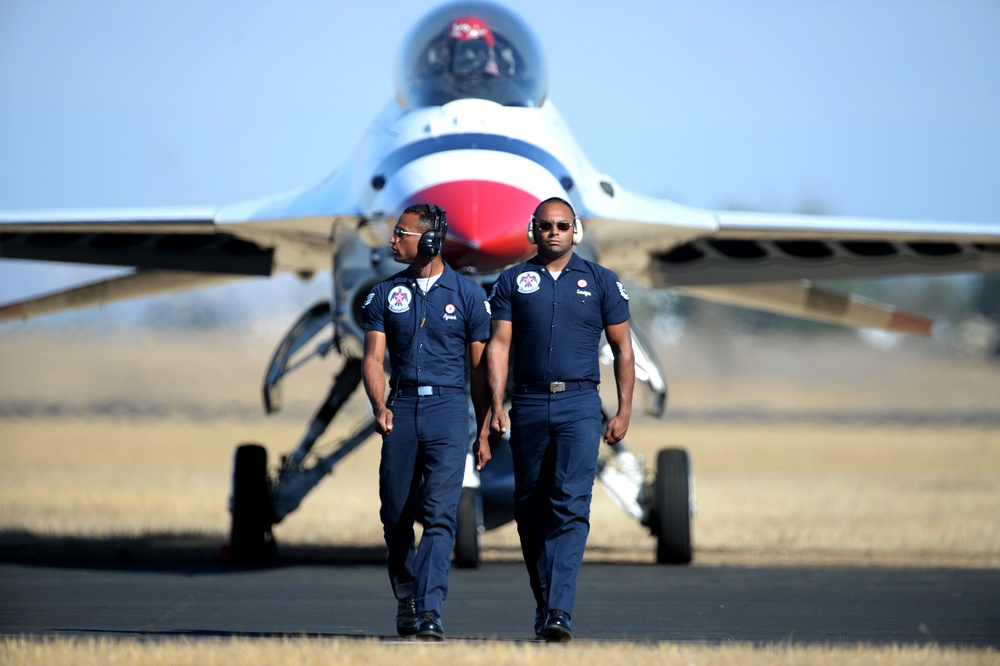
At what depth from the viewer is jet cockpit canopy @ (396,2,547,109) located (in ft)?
38.0

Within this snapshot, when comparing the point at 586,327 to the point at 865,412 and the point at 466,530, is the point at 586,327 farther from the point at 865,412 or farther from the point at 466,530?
the point at 865,412

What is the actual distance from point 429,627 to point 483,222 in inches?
145

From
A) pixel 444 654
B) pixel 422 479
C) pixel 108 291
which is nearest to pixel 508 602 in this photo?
pixel 422 479

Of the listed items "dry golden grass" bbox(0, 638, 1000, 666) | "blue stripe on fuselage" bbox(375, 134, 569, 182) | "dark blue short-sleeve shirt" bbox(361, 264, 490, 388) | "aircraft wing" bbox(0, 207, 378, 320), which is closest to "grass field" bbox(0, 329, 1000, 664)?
"dry golden grass" bbox(0, 638, 1000, 666)

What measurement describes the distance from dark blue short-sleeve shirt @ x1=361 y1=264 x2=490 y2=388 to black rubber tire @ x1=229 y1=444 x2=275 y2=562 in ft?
22.5

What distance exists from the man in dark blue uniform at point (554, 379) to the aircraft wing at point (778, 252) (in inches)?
169

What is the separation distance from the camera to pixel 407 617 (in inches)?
281

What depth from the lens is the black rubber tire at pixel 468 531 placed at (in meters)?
11.9

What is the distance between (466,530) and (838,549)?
4.59 metres

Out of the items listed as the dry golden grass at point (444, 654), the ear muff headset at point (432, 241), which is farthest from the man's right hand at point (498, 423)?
the dry golden grass at point (444, 654)

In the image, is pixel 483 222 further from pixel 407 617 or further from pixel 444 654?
pixel 444 654

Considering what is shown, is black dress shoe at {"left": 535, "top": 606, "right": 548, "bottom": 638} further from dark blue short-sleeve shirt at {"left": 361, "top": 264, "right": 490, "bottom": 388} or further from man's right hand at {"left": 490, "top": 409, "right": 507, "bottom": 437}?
dark blue short-sleeve shirt at {"left": 361, "top": 264, "right": 490, "bottom": 388}

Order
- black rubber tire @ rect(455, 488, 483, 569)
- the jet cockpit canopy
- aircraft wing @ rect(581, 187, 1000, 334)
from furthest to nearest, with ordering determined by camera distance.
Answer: aircraft wing @ rect(581, 187, 1000, 334) → black rubber tire @ rect(455, 488, 483, 569) → the jet cockpit canopy

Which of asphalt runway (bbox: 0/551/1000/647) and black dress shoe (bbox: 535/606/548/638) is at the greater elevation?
black dress shoe (bbox: 535/606/548/638)
